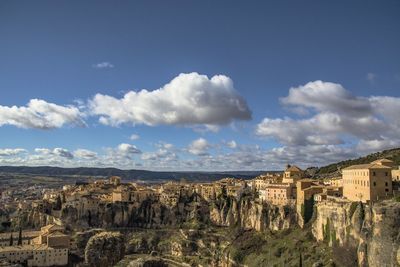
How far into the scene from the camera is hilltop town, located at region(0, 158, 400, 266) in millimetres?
56969

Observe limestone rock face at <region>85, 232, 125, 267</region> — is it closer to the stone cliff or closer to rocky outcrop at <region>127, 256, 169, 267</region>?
rocky outcrop at <region>127, 256, 169, 267</region>

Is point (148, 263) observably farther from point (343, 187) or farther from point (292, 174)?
point (292, 174)

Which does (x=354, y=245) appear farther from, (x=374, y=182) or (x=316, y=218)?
(x=316, y=218)

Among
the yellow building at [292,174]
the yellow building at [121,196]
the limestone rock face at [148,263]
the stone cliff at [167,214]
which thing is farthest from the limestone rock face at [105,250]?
the yellow building at [121,196]

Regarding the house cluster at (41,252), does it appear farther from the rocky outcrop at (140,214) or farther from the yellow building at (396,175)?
the yellow building at (396,175)

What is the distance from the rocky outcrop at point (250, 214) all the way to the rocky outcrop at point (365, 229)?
12493mm

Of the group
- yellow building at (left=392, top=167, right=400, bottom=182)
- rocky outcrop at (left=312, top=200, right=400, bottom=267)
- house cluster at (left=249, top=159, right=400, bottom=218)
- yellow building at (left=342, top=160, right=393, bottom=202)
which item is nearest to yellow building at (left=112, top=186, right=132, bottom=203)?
house cluster at (left=249, top=159, right=400, bottom=218)

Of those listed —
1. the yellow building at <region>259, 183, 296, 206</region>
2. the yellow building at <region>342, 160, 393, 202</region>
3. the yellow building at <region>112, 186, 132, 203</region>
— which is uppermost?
the yellow building at <region>342, 160, 393, 202</region>

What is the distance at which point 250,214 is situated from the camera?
292ft

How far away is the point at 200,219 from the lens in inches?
4163

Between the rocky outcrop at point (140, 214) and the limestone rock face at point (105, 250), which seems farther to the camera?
the rocky outcrop at point (140, 214)

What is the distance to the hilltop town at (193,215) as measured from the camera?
56969mm

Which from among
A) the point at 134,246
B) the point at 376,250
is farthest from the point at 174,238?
Answer: the point at 376,250

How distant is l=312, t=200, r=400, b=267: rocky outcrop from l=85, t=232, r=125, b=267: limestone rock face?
32276 millimetres
